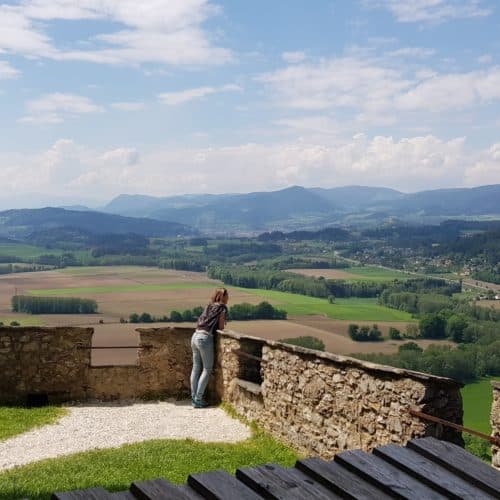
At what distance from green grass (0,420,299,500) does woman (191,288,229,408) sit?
2079 mm

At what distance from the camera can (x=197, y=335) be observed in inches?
468

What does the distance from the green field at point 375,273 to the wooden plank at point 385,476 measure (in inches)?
3729

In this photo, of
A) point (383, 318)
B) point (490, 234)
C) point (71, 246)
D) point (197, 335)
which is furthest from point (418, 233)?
point (197, 335)

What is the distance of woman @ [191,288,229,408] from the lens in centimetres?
1182

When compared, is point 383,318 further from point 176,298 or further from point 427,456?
point 427,456

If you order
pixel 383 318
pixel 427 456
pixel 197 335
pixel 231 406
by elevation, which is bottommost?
pixel 383 318

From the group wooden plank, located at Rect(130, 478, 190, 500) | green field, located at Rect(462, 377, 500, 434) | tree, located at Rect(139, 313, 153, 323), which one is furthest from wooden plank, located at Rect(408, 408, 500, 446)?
tree, located at Rect(139, 313, 153, 323)

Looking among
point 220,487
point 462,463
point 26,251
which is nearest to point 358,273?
point 26,251

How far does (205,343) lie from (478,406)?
51.8ft

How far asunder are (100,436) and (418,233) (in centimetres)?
18918

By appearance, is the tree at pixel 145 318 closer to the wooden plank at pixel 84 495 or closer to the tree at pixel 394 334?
the tree at pixel 394 334

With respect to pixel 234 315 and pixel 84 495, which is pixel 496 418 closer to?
pixel 84 495

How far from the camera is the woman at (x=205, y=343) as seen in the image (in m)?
11.8

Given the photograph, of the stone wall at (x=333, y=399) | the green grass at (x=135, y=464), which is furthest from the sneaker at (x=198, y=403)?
the green grass at (x=135, y=464)
